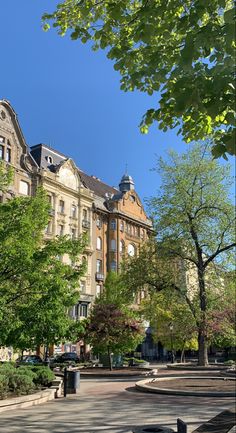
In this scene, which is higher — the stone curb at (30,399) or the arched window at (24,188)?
the arched window at (24,188)

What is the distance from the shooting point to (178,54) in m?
6.96

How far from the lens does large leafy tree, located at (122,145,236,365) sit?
3084cm

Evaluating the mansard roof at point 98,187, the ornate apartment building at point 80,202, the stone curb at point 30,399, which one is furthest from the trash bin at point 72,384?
the mansard roof at point 98,187

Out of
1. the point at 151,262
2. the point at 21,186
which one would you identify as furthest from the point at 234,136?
the point at 21,186

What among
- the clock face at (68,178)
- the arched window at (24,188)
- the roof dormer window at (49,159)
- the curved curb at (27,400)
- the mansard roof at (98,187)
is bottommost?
the curved curb at (27,400)

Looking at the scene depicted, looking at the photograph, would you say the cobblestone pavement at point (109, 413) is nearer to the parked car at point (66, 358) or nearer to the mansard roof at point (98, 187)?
the parked car at point (66, 358)

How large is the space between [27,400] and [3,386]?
98cm

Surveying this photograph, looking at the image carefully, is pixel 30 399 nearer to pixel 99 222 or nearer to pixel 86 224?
pixel 86 224

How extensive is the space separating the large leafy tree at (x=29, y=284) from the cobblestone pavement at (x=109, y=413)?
87.4 inches

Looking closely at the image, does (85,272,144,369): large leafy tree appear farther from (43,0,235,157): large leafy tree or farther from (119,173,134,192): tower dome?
(119,173,134,192): tower dome

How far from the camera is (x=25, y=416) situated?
1220cm

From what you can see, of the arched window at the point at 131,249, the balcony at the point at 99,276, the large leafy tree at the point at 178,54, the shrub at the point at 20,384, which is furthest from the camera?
the arched window at the point at 131,249

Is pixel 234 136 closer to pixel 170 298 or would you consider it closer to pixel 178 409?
pixel 178 409

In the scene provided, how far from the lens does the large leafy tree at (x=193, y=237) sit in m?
30.8
